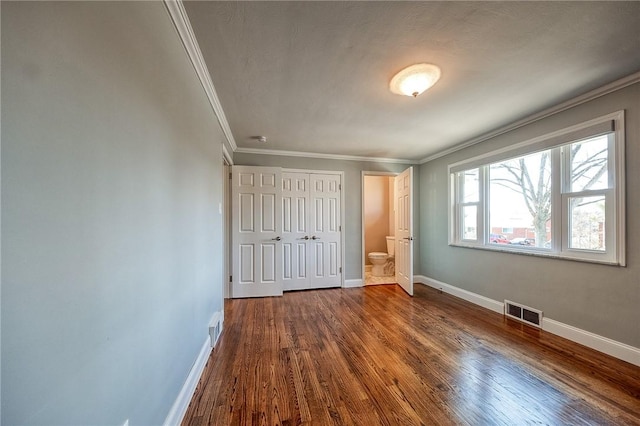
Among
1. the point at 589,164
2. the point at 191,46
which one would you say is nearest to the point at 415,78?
the point at 191,46

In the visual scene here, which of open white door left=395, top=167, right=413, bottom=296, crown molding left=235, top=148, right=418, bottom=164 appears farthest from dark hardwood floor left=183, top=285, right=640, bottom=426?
crown molding left=235, top=148, right=418, bottom=164

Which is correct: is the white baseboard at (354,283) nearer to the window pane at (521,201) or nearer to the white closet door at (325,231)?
the white closet door at (325,231)

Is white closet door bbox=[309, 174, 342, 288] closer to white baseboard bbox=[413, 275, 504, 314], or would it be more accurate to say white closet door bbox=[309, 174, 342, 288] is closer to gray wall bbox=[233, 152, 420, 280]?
gray wall bbox=[233, 152, 420, 280]

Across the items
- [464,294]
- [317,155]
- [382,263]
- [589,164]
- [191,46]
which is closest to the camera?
[191,46]

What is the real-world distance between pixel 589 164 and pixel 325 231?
10.6 ft

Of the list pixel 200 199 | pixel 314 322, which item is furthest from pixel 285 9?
pixel 314 322

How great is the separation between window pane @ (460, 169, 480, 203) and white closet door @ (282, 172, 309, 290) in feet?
8.17

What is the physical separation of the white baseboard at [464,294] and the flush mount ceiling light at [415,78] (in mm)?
2813

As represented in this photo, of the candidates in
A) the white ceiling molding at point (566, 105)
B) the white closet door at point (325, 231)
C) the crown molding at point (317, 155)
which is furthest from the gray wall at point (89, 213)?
the white ceiling molding at point (566, 105)

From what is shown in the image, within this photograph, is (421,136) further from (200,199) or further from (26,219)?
(26,219)

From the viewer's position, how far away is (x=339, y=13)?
139cm

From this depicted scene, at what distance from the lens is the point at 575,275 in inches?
93.7

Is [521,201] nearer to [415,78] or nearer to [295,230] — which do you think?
[415,78]

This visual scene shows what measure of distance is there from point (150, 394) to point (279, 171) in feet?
10.4
